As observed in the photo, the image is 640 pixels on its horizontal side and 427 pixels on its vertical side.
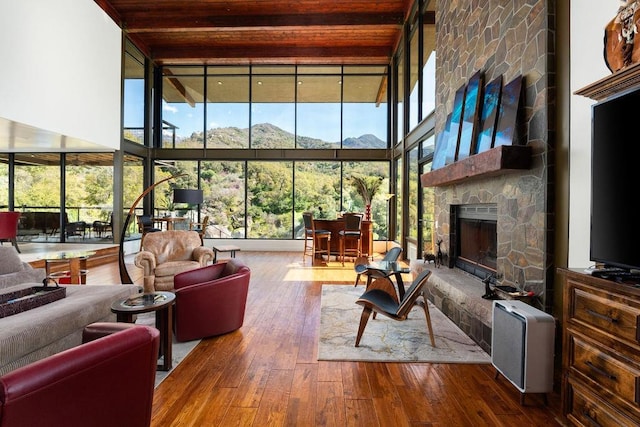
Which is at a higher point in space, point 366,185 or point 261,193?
point 366,185

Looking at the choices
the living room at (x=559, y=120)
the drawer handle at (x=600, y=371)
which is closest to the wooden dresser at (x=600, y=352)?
the drawer handle at (x=600, y=371)

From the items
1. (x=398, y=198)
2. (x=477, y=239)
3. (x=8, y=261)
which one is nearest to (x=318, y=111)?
(x=398, y=198)

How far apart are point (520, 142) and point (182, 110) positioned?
389 inches

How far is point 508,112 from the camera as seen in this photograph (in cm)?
326

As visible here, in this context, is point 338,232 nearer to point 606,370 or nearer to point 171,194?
point 171,194

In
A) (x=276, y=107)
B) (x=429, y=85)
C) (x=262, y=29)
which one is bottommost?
(x=429, y=85)

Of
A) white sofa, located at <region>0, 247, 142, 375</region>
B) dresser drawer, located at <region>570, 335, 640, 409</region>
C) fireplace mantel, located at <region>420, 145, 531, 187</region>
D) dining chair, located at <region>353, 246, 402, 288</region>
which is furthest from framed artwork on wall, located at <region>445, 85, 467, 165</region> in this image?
white sofa, located at <region>0, 247, 142, 375</region>

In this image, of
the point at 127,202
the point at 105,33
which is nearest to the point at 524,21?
the point at 105,33

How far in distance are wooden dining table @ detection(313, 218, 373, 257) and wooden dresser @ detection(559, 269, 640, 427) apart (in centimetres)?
642

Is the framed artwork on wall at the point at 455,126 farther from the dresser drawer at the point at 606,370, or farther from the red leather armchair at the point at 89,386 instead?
the red leather armchair at the point at 89,386

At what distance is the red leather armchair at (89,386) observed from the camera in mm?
1216

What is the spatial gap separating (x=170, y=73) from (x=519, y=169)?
1061 centimetres

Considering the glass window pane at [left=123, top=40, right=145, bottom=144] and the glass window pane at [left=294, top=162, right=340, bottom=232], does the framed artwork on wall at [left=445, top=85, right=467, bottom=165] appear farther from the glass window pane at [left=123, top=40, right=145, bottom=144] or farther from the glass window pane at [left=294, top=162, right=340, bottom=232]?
the glass window pane at [left=123, top=40, right=145, bottom=144]

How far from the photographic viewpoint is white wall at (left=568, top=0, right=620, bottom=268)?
234 centimetres
